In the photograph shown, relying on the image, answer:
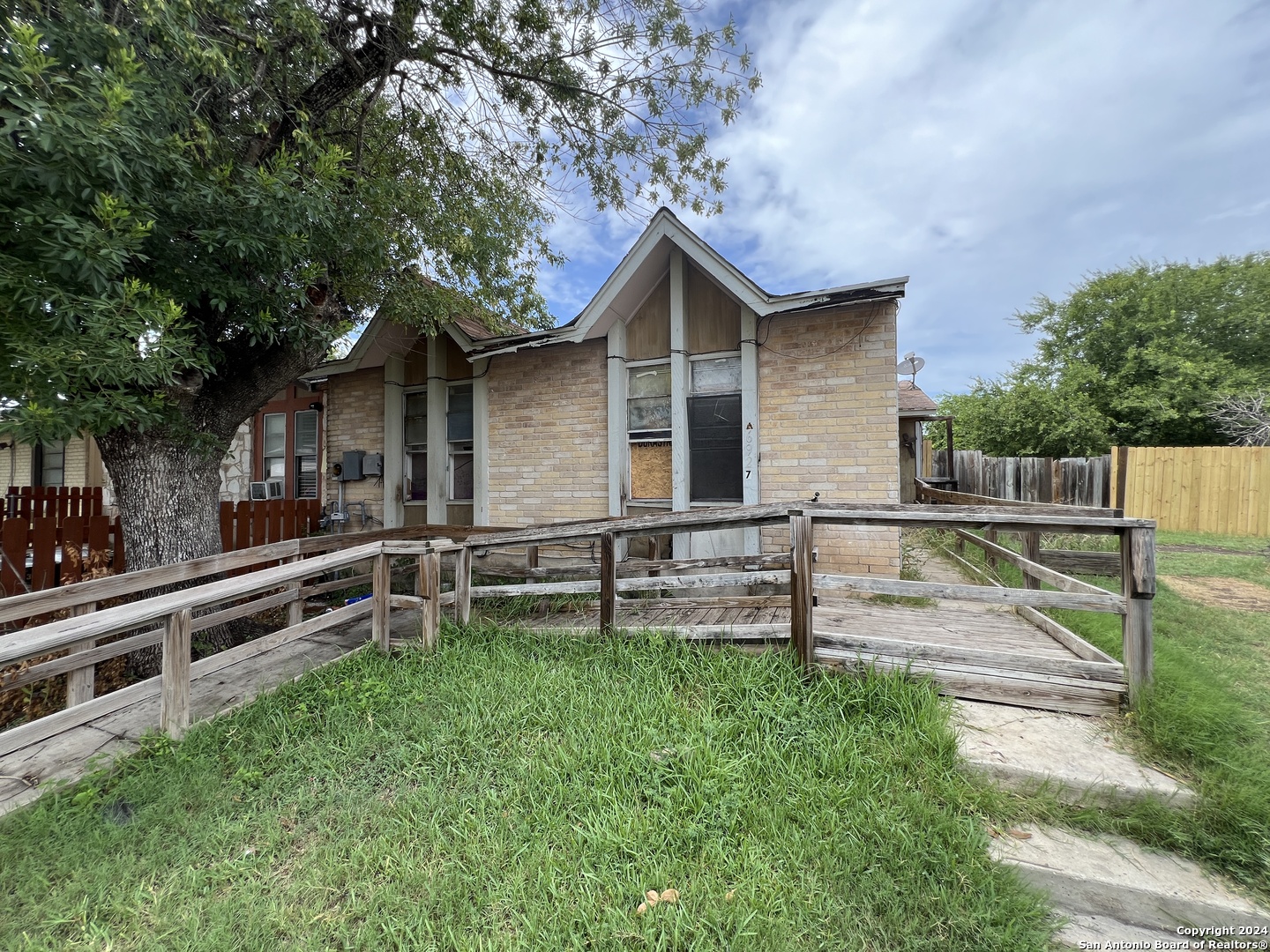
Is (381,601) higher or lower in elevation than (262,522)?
lower

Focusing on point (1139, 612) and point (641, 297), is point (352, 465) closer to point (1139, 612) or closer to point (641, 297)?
point (641, 297)

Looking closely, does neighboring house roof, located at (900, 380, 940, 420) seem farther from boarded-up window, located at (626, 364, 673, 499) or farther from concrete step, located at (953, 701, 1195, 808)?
concrete step, located at (953, 701, 1195, 808)

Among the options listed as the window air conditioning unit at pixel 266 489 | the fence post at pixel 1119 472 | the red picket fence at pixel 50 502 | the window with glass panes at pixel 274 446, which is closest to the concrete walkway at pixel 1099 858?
the fence post at pixel 1119 472

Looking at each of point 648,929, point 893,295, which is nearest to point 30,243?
point 648,929

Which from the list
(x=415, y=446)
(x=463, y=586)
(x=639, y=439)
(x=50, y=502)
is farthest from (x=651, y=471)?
(x=50, y=502)

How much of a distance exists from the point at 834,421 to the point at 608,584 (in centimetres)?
345

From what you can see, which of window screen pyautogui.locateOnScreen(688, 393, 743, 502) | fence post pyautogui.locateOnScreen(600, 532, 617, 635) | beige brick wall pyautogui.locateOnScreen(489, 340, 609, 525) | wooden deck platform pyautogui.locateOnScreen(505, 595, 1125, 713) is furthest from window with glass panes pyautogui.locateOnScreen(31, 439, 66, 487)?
fence post pyautogui.locateOnScreen(600, 532, 617, 635)

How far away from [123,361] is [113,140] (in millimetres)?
1282

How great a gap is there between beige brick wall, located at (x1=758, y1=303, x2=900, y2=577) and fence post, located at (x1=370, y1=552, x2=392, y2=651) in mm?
4294

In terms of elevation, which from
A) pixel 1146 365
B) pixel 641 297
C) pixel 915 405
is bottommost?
pixel 915 405

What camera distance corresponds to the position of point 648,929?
6.16 feet

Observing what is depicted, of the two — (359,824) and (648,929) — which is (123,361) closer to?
(359,824)

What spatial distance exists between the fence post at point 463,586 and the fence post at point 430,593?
0.28m

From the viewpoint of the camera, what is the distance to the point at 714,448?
259 inches
